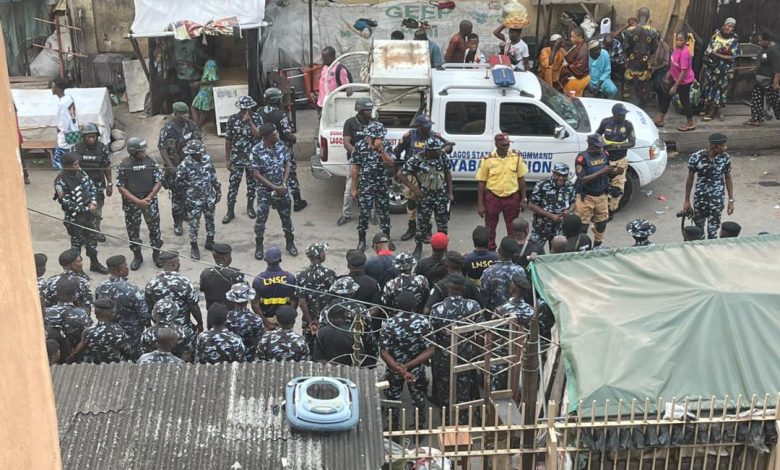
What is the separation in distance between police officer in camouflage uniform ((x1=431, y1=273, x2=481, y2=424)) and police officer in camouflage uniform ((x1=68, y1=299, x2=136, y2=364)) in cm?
250

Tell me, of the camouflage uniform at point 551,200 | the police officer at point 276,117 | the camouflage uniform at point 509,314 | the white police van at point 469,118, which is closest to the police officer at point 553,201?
the camouflage uniform at point 551,200

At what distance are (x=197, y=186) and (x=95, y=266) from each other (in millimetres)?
1446

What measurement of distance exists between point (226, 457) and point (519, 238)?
477 centimetres

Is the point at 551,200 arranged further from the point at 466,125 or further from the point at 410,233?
the point at 410,233

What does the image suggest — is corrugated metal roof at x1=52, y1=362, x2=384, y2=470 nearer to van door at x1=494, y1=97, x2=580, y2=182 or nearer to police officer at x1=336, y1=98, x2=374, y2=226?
police officer at x1=336, y1=98, x2=374, y2=226

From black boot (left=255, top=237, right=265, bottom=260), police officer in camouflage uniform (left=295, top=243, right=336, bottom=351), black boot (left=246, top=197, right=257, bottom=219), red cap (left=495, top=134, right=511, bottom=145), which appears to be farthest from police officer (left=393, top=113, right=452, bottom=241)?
police officer in camouflage uniform (left=295, top=243, right=336, bottom=351)

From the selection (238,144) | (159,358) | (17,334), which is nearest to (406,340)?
(159,358)

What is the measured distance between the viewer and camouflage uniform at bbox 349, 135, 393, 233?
39.4 feet

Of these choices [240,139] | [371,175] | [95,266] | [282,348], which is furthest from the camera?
[240,139]

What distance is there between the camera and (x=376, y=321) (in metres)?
9.19

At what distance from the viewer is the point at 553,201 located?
436 inches

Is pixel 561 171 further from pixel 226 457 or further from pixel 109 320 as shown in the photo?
pixel 226 457

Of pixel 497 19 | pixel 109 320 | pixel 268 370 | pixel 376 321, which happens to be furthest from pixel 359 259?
pixel 497 19

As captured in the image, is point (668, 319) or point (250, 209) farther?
point (250, 209)
